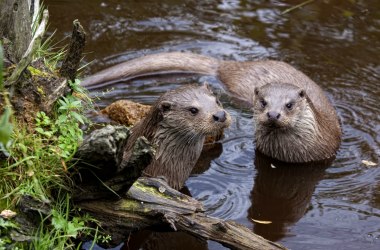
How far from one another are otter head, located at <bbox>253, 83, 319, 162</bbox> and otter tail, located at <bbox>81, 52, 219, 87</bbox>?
113 cm

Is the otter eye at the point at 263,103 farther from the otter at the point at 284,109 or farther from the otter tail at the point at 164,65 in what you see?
the otter tail at the point at 164,65

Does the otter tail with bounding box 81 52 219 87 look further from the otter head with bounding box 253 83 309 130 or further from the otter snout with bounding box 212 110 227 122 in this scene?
the otter snout with bounding box 212 110 227 122

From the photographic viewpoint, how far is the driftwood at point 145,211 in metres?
2.93

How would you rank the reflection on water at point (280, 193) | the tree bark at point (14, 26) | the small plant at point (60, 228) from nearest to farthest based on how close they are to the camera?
the small plant at point (60, 228), the tree bark at point (14, 26), the reflection on water at point (280, 193)

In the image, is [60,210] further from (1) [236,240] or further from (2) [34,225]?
(1) [236,240]

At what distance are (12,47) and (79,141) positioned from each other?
0.57 meters

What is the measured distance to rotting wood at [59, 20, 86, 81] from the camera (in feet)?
9.79

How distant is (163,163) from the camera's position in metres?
3.92

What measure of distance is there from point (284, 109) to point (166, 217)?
1.67 meters

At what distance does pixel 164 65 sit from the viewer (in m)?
5.63

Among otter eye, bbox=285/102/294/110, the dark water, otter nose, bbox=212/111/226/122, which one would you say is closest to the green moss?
the dark water

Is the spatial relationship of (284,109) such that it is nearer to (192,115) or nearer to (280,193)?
(280,193)

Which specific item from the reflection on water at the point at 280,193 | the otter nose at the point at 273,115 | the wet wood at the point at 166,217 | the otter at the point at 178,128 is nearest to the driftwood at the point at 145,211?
the wet wood at the point at 166,217

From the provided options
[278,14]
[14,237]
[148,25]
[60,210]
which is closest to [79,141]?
[60,210]
